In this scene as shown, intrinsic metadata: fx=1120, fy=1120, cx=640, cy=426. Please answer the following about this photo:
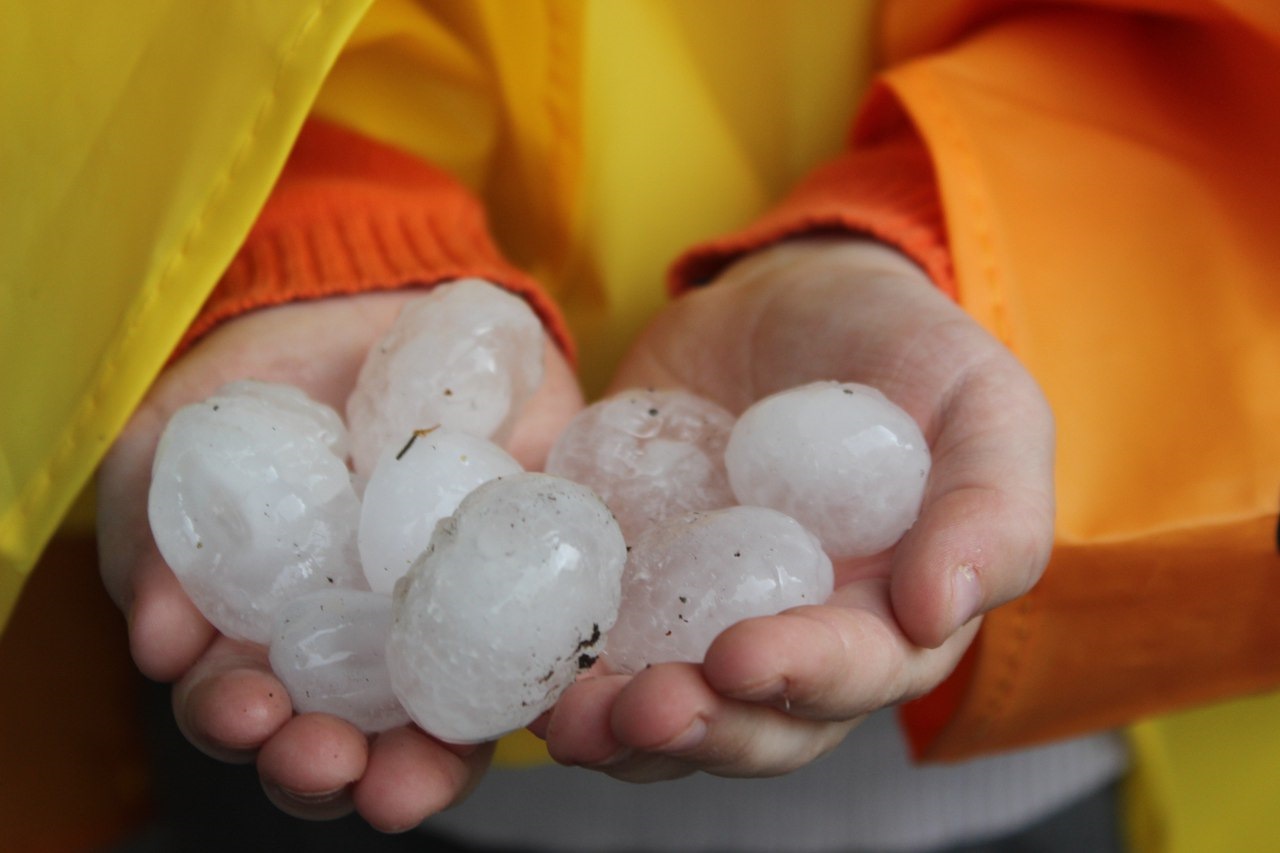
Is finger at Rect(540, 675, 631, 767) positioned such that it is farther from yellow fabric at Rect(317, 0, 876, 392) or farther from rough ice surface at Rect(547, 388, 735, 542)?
yellow fabric at Rect(317, 0, 876, 392)

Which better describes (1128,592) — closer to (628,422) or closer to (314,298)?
(628,422)

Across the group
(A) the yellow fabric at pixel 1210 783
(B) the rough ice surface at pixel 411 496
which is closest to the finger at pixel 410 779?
(B) the rough ice surface at pixel 411 496

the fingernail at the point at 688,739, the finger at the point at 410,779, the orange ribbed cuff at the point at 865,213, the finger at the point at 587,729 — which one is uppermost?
the orange ribbed cuff at the point at 865,213

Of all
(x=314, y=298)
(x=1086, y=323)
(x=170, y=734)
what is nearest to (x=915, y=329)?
(x=1086, y=323)

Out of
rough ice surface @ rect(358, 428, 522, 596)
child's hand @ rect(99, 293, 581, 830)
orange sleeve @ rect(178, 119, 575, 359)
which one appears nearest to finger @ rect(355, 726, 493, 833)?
child's hand @ rect(99, 293, 581, 830)

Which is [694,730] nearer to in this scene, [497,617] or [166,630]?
[497,617]

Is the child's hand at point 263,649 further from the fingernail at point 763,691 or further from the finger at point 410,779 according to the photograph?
the fingernail at point 763,691
